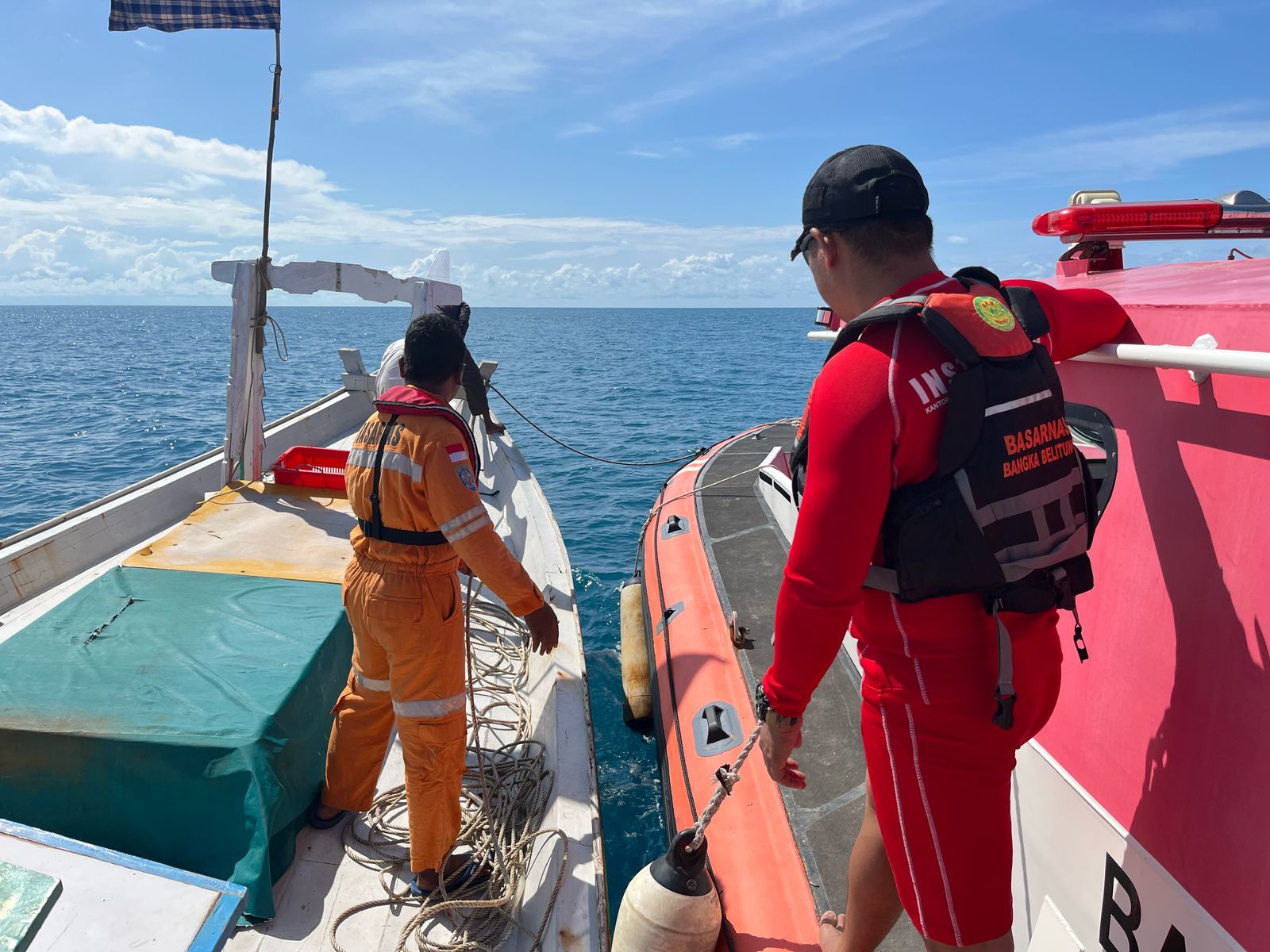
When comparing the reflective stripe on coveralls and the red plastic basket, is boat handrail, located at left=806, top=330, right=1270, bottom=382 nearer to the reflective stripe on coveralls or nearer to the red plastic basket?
the reflective stripe on coveralls

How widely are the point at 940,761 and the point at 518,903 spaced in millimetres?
2017

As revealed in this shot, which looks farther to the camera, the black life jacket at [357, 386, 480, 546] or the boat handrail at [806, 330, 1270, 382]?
the black life jacket at [357, 386, 480, 546]

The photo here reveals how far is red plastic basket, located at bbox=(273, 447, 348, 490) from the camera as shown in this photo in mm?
6223

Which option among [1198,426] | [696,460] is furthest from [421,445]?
[696,460]

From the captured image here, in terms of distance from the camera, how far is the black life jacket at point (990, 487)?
1419mm

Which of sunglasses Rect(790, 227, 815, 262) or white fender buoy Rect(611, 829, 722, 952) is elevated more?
sunglasses Rect(790, 227, 815, 262)

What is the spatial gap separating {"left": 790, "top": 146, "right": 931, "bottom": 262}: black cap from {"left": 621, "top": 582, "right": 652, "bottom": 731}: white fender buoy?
482cm

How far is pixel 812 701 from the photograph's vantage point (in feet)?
14.4

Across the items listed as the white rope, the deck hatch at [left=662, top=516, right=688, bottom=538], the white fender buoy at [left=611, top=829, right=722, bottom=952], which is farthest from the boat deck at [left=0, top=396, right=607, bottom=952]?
the deck hatch at [left=662, top=516, right=688, bottom=538]

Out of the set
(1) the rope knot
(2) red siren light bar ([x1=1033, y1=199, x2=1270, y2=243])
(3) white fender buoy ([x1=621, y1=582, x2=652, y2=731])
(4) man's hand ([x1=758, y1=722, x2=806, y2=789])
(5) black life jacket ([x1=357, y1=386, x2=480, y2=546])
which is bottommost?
(3) white fender buoy ([x1=621, y1=582, x2=652, y2=731])

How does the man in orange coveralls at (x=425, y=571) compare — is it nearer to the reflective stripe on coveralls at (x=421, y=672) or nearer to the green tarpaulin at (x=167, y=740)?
the reflective stripe on coveralls at (x=421, y=672)

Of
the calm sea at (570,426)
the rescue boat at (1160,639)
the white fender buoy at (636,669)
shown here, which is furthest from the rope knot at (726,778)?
the white fender buoy at (636,669)

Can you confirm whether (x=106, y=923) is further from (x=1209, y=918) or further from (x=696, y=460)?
(x=696, y=460)

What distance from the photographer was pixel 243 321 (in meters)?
6.12
